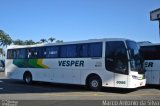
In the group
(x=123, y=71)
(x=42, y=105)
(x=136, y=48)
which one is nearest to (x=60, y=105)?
(x=42, y=105)

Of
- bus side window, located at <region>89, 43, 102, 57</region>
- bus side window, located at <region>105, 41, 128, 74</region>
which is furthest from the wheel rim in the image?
bus side window, located at <region>89, 43, 102, 57</region>

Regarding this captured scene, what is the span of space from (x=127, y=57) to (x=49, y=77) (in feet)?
22.3

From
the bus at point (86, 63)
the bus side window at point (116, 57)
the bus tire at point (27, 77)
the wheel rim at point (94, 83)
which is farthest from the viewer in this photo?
the bus tire at point (27, 77)

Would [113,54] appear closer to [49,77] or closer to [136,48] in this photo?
[136,48]

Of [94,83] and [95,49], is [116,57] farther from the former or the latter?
[94,83]

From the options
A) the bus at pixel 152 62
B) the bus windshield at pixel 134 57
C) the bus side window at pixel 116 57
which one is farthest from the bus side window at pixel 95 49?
the bus at pixel 152 62

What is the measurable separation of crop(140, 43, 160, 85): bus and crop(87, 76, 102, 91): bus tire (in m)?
3.29

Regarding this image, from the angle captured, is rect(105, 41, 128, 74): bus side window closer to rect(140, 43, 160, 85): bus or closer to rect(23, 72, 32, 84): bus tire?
rect(140, 43, 160, 85): bus

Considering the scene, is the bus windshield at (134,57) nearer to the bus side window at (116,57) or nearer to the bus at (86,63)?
the bus at (86,63)

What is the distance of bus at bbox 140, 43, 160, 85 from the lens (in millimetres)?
19109

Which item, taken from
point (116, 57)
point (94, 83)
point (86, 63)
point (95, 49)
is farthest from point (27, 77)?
point (116, 57)

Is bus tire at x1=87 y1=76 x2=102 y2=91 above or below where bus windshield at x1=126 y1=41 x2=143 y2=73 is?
below

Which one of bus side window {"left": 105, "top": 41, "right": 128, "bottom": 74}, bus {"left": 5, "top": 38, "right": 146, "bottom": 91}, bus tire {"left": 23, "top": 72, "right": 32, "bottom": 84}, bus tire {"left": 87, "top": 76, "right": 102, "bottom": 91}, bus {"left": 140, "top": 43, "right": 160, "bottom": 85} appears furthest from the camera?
bus tire {"left": 23, "top": 72, "right": 32, "bottom": 84}

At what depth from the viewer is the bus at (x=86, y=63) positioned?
17109mm
